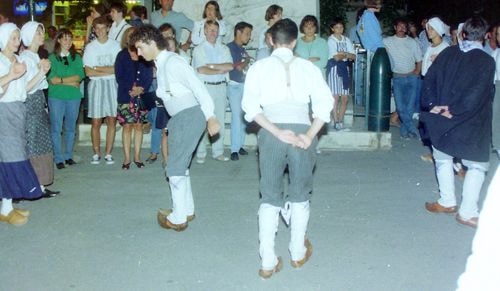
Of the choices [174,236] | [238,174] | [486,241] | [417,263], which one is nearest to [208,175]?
[238,174]

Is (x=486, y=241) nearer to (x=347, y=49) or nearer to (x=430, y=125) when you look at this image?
(x=430, y=125)

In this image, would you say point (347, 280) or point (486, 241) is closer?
point (486, 241)

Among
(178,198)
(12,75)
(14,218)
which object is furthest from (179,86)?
(14,218)

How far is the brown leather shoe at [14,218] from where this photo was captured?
22.2 ft

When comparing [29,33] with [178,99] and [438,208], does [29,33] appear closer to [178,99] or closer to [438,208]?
[178,99]

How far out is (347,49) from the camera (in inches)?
437

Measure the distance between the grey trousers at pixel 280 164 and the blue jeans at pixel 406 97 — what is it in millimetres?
6668

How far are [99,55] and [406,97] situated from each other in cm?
539

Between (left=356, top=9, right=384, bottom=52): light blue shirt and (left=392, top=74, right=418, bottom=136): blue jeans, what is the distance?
0.82 metres

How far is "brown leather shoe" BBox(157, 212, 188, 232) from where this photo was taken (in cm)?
651

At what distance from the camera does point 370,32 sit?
11.1 m

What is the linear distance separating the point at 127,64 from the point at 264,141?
4.32m

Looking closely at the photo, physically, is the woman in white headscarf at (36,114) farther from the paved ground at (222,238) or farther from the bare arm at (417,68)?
the bare arm at (417,68)

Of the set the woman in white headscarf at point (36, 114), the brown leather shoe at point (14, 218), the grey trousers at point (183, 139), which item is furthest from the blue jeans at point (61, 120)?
the grey trousers at point (183, 139)
